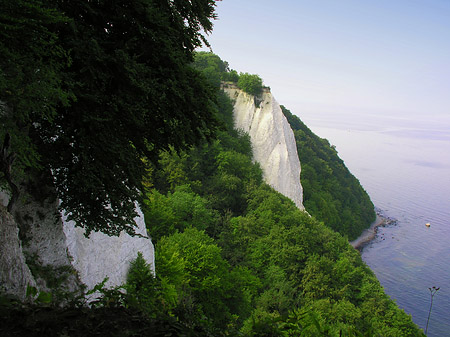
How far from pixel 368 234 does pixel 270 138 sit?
35.8 metres

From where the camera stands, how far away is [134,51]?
5.52 metres

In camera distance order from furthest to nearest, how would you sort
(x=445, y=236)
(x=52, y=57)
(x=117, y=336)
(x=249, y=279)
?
1. (x=445, y=236)
2. (x=249, y=279)
3. (x=52, y=57)
4. (x=117, y=336)

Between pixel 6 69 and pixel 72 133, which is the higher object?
pixel 6 69

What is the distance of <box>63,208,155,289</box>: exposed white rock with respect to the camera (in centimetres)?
1009

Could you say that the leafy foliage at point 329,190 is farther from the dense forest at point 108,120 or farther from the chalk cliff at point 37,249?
the chalk cliff at point 37,249

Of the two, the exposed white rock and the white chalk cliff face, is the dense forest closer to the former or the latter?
the exposed white rock

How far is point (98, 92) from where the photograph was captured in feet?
16.4

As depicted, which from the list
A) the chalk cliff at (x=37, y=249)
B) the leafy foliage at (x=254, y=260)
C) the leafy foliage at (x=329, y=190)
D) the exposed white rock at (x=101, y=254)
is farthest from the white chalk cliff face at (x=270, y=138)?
the chalk cliff at (x=37, y=249)

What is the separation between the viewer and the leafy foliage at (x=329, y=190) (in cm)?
5525

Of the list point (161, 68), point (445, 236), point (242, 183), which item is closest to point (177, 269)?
point (161, 68)

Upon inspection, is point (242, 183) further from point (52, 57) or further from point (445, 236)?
point (445, 236)

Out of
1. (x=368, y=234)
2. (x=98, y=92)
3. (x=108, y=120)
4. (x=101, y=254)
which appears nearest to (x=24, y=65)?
(x=98, y=92)

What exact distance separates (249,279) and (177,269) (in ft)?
30.7

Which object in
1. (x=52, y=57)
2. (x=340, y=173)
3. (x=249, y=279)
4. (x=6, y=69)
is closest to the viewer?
(x=6, y=69)
